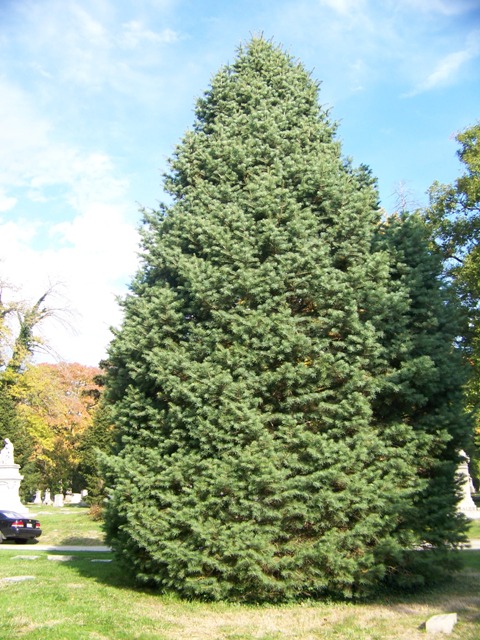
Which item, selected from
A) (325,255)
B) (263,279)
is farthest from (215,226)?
(325,255)

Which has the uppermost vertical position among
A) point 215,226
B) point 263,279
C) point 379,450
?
point 215,226

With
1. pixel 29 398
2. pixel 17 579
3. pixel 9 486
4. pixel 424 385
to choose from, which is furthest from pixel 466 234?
pixel 29 398

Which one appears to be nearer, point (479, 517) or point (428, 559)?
point (428, 559)

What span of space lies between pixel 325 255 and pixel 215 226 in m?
1.86

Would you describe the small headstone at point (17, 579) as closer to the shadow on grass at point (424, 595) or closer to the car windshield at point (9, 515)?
the shadow on grass at point (424, 595)

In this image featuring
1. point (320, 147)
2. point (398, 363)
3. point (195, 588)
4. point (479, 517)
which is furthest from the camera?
point (479, 517)

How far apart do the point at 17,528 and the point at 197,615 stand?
11992 millimetres

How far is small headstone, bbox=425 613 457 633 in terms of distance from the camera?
5821 mm

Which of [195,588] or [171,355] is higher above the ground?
[171,355]

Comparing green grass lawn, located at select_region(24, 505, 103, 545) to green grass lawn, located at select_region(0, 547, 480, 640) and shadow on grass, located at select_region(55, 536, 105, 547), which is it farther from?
green grass lawn, located at select_region(0, 547, 480, 640)

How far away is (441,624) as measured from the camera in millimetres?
5848

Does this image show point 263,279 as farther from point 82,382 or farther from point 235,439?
point 82,382

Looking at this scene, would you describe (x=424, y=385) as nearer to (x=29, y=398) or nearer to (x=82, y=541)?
(x=82, y=541)

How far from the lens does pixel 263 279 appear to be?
8023mm
